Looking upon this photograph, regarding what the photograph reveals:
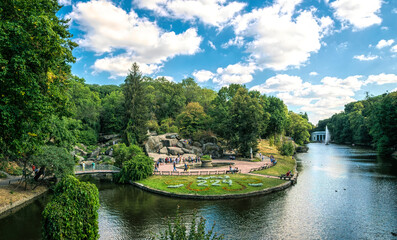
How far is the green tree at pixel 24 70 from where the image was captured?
1356 cm

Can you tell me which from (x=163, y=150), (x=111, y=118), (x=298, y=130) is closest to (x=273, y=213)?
(x=163, y=150)

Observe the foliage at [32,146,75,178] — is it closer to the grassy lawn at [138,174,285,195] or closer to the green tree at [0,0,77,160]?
the grassy lawn at [138,174,285,195]

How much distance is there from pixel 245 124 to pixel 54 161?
33093mm

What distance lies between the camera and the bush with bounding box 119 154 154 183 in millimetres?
32594

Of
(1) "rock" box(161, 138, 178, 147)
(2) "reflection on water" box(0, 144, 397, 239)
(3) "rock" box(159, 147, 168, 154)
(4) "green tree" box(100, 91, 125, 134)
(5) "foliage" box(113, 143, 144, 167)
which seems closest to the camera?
(2) "reflection on water" box(0, 144, 397, 239)

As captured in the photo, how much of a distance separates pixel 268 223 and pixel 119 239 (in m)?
11.0

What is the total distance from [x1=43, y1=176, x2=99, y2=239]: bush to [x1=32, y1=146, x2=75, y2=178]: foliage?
1653 cm

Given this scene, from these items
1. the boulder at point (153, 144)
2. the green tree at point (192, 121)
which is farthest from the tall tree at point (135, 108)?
the green tree at point (192, 121)

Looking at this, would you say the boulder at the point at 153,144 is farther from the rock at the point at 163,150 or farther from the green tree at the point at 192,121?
the green tree at the point at 192,121

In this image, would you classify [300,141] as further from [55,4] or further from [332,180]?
[55,4]

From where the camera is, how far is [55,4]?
20.2 m

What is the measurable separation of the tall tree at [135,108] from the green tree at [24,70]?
35402 mm

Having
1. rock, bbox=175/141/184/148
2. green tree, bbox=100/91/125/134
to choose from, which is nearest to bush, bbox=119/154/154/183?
rock, bbox=175/141/184/148


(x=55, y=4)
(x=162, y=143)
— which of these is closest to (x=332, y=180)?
(x=162, y=143)
